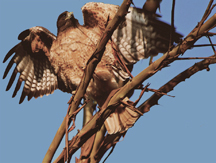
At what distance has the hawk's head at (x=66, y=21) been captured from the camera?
3785 mm

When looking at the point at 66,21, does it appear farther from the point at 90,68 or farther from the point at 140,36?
the point at 90,68

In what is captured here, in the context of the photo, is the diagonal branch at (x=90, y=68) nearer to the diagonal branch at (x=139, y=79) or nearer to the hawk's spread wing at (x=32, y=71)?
the diagonal branch at (x=139, y=79)

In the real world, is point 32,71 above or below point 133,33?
above

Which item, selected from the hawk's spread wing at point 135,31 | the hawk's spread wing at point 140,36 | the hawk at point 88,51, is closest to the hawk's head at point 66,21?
the hawk at point 88,51

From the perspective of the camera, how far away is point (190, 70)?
2.33m

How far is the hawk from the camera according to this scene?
10.4ft

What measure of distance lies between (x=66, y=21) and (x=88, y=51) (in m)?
0.46

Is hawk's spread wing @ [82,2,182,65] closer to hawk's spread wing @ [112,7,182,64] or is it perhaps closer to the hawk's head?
hawk's spread wing @ [112,7,182,64]

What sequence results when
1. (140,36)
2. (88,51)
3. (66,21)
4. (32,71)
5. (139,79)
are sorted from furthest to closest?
(32,71)
(66,21)
(88,51)
(140,36)
(139,79)

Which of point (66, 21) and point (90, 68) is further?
point (66, 21)

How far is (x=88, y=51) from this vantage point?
12.2 ft

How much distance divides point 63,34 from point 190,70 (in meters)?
1.97

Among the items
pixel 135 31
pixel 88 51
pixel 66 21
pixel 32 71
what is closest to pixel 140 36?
pixel 135 31

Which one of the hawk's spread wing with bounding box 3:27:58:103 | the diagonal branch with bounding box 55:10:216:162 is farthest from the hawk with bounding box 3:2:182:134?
the diagonal branch with bounding box 55:10:216:162
